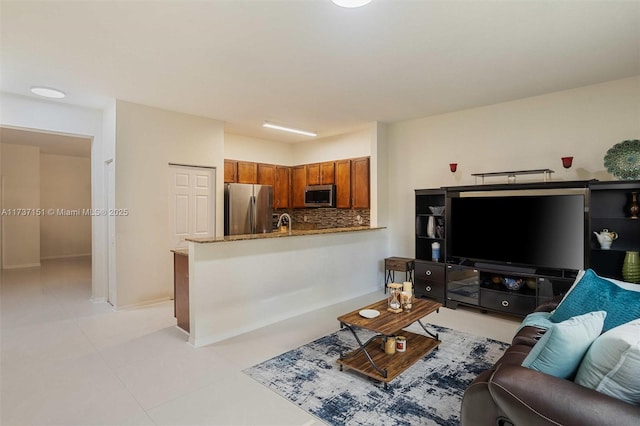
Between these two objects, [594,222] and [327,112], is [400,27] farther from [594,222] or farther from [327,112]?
[594,222]

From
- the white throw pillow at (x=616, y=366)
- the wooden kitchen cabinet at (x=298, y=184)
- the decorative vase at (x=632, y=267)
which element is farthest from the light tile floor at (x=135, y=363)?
the wooden kitchen cabinet at (x=298, y=184)

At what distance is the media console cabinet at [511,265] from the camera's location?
3.50 metres

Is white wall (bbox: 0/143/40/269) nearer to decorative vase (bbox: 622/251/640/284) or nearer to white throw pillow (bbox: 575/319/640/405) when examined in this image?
white throw pillow (bbox: 575/319/640/405)

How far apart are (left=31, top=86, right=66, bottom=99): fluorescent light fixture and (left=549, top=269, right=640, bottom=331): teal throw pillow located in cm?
547

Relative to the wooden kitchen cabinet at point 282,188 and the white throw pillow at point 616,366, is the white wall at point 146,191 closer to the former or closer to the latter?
the wooden kitchen cabinet at point 282,188

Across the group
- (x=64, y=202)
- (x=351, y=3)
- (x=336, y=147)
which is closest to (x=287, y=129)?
(x=336, y=147)

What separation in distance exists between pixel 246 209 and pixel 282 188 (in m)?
1.52

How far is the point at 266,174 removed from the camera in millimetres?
6723

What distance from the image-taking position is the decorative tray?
322cm

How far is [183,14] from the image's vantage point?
236cm

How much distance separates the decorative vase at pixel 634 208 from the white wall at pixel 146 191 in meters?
5.41

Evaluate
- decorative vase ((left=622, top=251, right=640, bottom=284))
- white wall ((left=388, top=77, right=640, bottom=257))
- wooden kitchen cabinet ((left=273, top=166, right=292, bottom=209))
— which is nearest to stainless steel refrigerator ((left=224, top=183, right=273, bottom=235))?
wooden kitchen cabinet ((left=273, top=166, right=292, bottom=209))

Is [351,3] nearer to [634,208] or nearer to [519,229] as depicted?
[519,229]

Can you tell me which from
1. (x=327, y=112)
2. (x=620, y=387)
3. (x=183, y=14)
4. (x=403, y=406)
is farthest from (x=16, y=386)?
(x=327, y=112)
